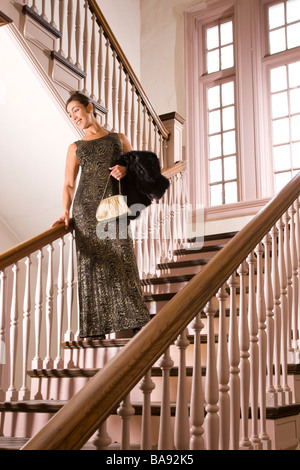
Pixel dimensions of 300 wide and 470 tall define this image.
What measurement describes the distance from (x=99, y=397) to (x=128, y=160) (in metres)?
1.99

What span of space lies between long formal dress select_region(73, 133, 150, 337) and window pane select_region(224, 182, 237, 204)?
345 centimetres

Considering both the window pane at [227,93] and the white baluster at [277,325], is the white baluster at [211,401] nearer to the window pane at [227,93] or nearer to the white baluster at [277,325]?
the white baluster at [277,325]

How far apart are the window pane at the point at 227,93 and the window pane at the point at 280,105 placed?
59 cm

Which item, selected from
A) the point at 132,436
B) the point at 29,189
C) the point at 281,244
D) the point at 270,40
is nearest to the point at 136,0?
the point at 270,40

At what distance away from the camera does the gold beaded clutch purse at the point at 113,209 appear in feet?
10.0

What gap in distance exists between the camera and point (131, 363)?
4.50 feet

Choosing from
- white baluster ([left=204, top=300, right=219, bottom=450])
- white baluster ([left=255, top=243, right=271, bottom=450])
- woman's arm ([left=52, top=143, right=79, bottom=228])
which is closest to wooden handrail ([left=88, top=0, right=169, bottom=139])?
woman's arm ([left=52, top=143, right=79, bottom=228])

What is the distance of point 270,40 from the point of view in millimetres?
6668

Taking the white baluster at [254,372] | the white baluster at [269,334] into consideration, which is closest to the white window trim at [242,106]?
the white baluster at [269,334]

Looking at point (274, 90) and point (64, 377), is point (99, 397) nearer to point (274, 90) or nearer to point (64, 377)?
point (64, 377)

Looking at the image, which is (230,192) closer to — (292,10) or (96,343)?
(292,10)

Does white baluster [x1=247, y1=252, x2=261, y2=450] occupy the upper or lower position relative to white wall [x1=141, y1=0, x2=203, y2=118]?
lower

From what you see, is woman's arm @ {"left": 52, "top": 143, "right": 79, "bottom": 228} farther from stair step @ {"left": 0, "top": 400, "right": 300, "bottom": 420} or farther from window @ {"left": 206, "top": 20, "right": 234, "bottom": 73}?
window @ {"left": 206, "top": 20, "right": 234, "bottom": 73}

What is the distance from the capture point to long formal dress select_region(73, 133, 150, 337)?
3.01 metres
